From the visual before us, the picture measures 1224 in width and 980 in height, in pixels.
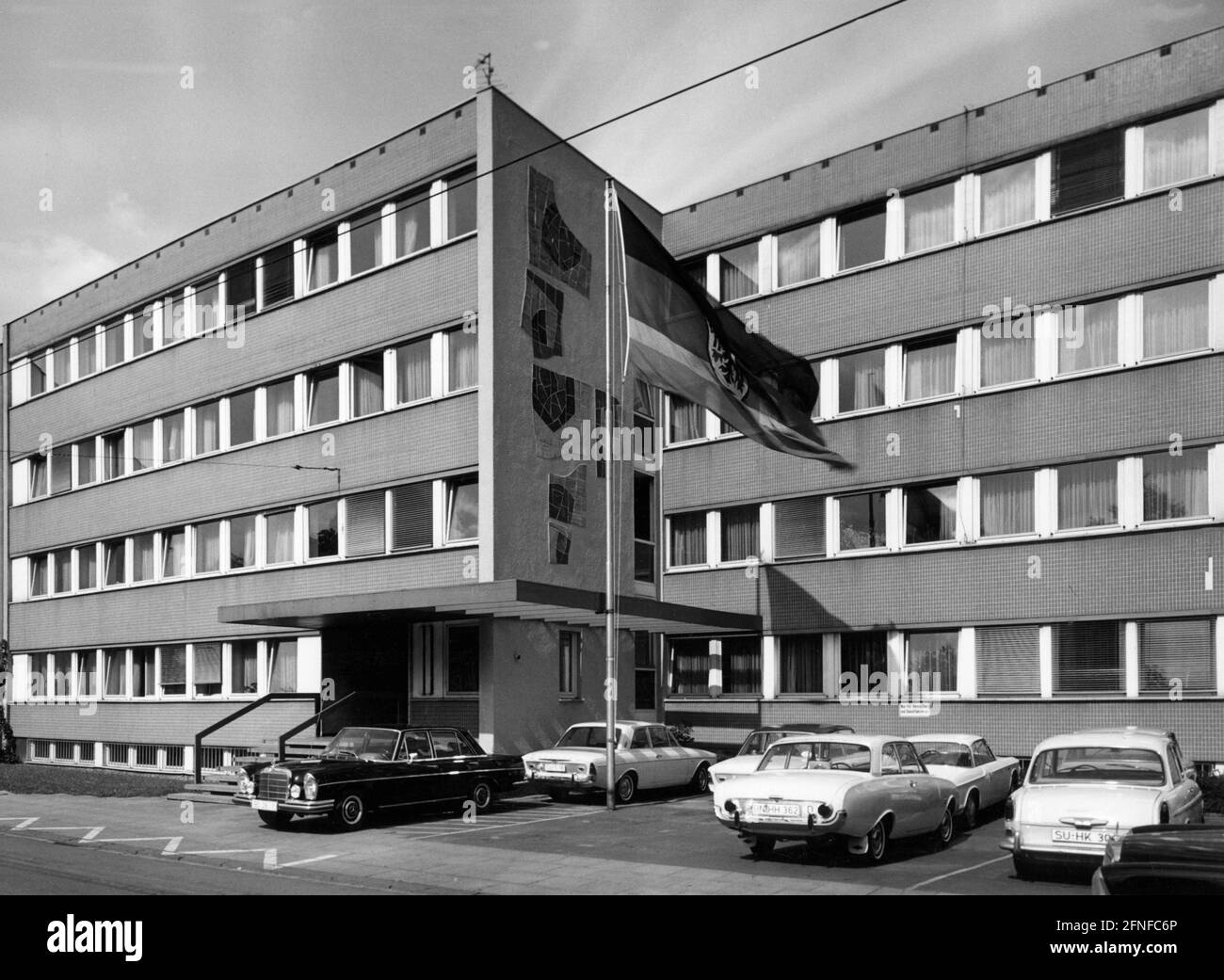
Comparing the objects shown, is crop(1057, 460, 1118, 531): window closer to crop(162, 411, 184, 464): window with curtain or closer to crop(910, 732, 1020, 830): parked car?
crop(910, 732, 1020, 830): parked car

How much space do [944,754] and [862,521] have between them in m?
9.43

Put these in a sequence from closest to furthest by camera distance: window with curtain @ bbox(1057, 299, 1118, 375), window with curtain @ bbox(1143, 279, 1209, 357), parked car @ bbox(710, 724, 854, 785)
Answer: parked car @ bbox(710, 724, 854, 785)
window with curtain @ bbox(1143, 279, 1209, 357)
window with curtain @ bbox(1057, 299, 1118, 375)

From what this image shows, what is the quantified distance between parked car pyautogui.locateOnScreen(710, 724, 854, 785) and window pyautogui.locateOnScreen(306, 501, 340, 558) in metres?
10.5

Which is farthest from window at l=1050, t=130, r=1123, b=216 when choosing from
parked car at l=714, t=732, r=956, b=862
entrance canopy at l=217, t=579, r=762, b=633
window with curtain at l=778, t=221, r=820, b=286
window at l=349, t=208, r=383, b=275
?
window at l=349, t=208, r=383, b=275

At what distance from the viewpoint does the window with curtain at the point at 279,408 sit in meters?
30.2

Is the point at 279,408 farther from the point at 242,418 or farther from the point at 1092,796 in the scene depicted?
the point at 1092,796

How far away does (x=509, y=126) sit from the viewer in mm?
26188

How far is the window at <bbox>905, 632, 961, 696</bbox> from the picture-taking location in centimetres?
2625

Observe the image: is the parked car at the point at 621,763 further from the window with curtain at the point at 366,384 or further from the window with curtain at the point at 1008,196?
the window with curtain at the point at 1008,196

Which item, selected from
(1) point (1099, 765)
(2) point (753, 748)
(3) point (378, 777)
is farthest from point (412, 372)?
(1) point (1099, 765)

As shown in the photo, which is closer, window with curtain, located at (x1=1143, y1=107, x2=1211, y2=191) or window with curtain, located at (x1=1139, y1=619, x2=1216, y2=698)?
window with curtain, located at (x1=1139, y1=619, x2=1216, y2=698)

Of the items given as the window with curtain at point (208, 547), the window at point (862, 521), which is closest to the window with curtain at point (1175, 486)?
the window at point (862, 521)

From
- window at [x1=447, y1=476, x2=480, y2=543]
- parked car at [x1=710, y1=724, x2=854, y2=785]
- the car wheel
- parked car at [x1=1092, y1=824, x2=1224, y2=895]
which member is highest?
window at [x1=447, y1=476, x2=480, y2=543]
